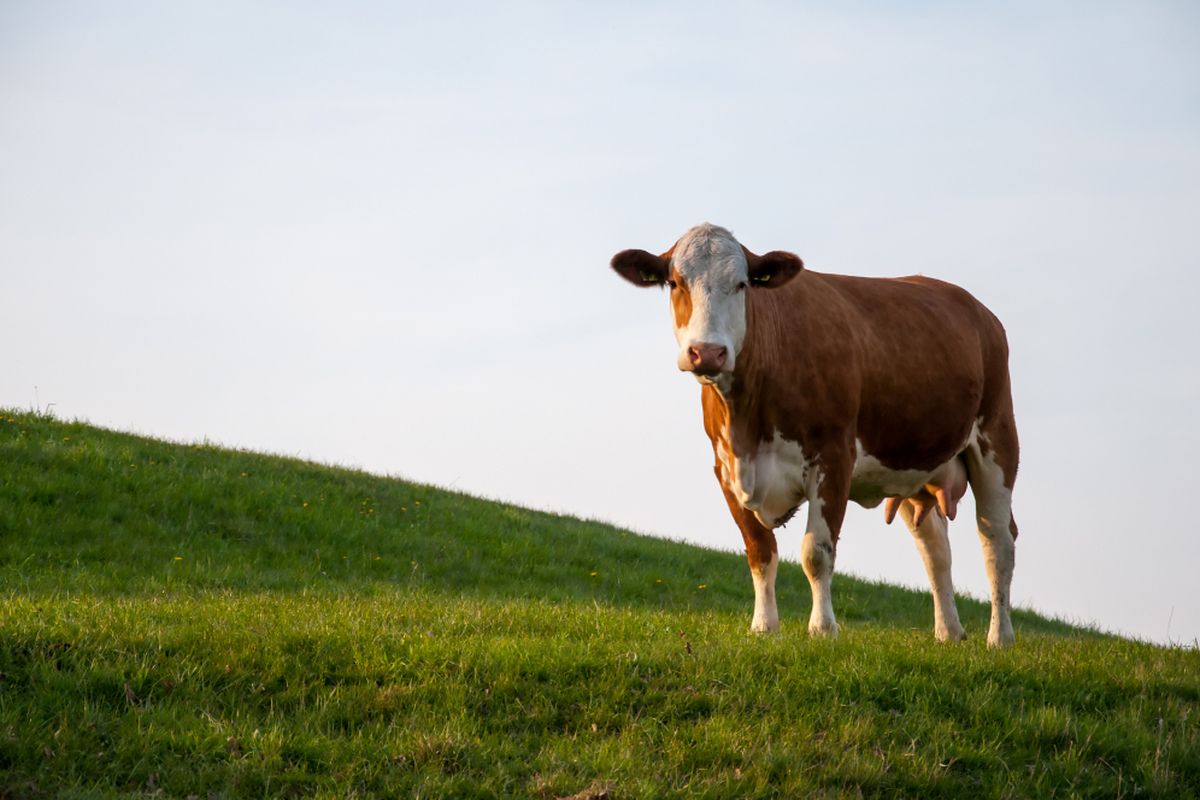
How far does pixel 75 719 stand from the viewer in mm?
7473

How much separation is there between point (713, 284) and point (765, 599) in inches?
111

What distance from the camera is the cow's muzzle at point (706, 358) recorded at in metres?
9.17

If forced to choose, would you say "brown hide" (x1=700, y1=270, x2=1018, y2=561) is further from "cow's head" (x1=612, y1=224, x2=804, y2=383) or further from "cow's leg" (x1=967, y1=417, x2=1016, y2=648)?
"cow's head" (x1=612, y1=224, x2=804, y2=383)

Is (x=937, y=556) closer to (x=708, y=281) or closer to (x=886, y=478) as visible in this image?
(x=886, y=478)

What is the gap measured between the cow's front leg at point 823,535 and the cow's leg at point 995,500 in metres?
2.68

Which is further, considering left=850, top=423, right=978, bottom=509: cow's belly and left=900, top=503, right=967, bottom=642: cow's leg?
left=900, top=503, right=967, bottom=642: cow's leg

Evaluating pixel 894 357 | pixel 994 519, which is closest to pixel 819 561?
pixel 894 357

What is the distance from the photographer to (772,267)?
1012 cm

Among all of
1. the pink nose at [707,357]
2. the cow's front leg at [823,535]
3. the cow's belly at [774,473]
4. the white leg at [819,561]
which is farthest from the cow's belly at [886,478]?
the pink nose at [707,357]

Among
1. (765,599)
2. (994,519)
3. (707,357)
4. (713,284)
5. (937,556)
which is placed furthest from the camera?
(937,556)

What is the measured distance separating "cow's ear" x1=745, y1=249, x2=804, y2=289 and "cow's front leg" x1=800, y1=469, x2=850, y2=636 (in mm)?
1643

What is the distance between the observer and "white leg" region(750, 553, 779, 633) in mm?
10516

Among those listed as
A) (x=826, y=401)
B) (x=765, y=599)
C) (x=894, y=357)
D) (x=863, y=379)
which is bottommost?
(x=765, y=599)

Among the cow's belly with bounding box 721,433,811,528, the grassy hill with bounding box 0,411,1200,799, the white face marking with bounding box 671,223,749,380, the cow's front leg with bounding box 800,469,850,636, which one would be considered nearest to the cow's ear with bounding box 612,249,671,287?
the white face marking with bounding box 671,223,749,380
